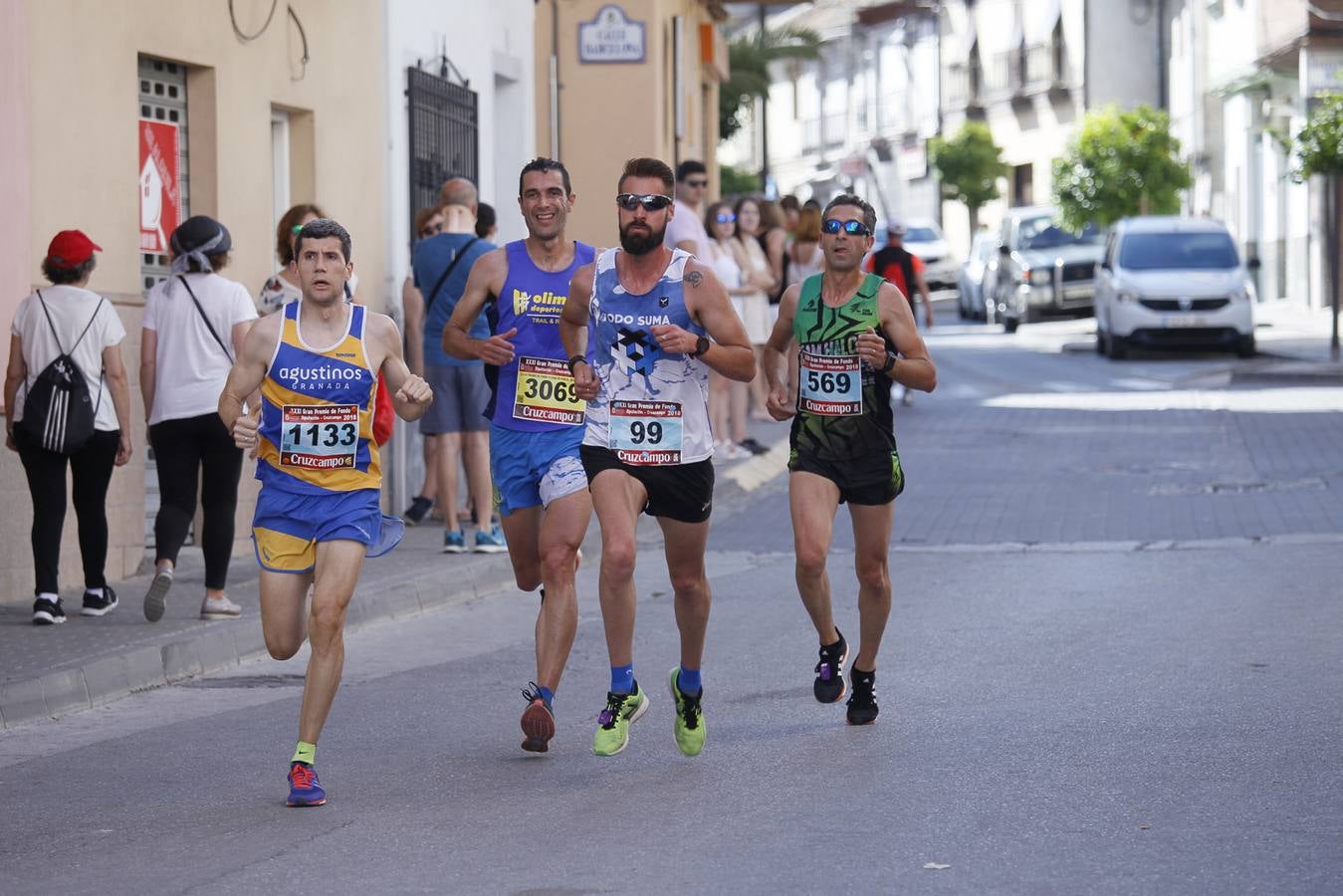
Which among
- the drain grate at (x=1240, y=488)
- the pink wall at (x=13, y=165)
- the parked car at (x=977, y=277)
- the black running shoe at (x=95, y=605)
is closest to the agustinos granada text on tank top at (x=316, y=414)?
the black running shoe at (x=95, y=605)

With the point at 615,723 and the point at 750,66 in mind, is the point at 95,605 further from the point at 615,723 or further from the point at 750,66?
the point at 750,66

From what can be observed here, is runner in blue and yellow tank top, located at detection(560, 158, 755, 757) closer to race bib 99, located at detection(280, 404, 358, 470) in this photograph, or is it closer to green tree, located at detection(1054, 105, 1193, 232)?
race bib 99, located at detection(280, 404, 358, 470)

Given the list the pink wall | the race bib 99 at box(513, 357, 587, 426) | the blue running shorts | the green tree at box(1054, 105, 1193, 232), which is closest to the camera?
the blue running shorts

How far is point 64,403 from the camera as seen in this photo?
10555mm

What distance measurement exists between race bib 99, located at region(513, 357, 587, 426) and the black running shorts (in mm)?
421

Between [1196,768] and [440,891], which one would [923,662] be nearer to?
[1196,768]

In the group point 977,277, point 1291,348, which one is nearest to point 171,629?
point 1291,348

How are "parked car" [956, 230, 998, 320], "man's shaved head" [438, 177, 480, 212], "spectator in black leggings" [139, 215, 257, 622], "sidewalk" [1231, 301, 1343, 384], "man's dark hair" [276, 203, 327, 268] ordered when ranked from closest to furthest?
"spectator in black leggings" [139, 215, 257, 622], "man's dark hair" [276, 203, 327, 268], "man's shaved head" [438, 177, 480, 212], "sidewalk" [1231, 301, 1343, 384], "parked car" [956, 230, 998, 320]

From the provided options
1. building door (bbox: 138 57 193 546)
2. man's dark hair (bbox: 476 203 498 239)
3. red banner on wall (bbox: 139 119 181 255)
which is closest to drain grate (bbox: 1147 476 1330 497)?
man's dark hair (bbox: 476 203 498 239)

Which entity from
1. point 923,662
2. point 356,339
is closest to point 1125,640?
point 923,662

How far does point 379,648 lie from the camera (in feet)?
34.9

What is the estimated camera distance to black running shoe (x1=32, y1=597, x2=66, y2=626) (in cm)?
1048

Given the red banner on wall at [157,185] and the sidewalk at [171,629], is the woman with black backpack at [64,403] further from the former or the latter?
the red banner on wall at [157,185]

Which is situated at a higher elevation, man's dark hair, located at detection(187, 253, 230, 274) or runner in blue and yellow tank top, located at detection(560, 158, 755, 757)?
man's dark hair, located at detection(187, 253, 230, 274)
